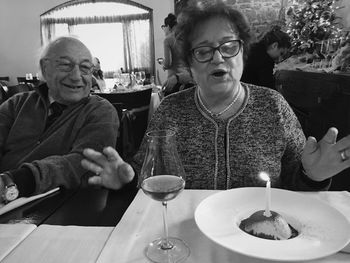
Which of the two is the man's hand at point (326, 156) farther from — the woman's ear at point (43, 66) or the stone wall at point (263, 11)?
the stone wall at point (263, 11)

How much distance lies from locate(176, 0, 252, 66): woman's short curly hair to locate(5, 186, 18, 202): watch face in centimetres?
80

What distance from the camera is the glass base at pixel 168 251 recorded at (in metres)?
0.62

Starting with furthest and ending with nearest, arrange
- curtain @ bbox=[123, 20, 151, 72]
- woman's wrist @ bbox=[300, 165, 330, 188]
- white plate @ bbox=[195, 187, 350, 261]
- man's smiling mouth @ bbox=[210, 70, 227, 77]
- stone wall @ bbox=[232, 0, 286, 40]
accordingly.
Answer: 1. curtain @ bbox=[123, 20, 151, 72]
2. stone wall @ bbox=[232, 0, 286, 40]
3. man's smiling mouth @ bbox=[210, 70, 227, 77]
4. woman's wrist @ bbox=[300, 165, 330, 188]
5. white plate @ bbox=[195, 187, 350, 261]

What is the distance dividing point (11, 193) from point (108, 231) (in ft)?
1.43

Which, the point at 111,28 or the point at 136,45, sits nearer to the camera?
the point at 136,45

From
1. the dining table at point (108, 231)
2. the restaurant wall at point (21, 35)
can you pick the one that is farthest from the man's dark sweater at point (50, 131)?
the restaurant wall at point (21, 35)

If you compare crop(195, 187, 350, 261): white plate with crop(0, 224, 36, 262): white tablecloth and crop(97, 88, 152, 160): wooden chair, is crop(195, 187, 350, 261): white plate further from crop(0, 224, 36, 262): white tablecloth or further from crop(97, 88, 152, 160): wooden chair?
crop(97, 88, 152, 160): wooden chair

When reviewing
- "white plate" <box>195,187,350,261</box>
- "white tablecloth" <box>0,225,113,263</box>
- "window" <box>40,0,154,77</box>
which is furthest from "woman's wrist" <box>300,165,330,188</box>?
"window" <box>40,0,154,77</box>

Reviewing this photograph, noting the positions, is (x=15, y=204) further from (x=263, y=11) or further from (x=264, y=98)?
(x=263, y=11)

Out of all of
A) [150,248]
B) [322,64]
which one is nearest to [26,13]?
[322,64]

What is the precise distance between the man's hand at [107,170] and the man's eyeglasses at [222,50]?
1.74ft

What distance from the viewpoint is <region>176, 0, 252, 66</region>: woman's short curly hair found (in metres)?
1.22

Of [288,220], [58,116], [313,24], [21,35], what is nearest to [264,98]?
[288,220]

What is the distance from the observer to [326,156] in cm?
94
